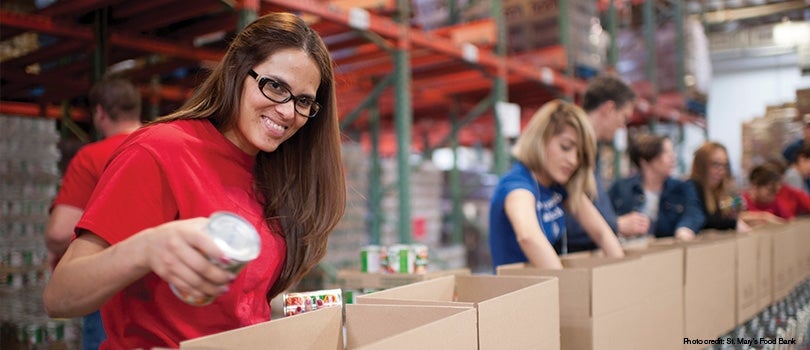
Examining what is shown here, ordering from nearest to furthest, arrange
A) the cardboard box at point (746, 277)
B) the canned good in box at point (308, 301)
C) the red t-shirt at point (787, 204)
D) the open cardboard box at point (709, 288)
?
the canned good in box at point (308, 301) < the open cardboard box at point (709, 288) < the cardboard box at point (746, 277) < the red t-shirt at point (787, 204)

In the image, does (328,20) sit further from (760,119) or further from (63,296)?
(760,119)

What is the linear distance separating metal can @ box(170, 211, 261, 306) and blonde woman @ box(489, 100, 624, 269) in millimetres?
1468

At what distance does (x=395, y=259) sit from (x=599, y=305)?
980 millimetres

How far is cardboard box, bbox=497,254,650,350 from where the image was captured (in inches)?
64.2

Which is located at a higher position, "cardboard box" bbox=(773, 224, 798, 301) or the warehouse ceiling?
the warehouse ceiling

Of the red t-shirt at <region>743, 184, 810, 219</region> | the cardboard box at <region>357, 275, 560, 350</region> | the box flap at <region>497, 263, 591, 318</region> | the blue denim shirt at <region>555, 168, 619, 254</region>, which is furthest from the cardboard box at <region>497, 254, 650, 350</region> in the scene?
the red t-shirt at <region>743, 184, 810, 219</region>

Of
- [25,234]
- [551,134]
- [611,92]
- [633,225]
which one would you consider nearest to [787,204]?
[633,225]

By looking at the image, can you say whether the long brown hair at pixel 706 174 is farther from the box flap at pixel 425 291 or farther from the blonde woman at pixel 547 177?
the box flap at pixel 425 291

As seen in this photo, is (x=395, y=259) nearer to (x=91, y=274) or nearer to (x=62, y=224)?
(x=62, y=224)

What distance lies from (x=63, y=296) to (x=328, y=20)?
2863 millimetres

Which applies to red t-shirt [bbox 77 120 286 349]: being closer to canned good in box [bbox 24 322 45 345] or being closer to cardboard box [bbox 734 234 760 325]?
cardboard box [bbox 734 234 760 325]

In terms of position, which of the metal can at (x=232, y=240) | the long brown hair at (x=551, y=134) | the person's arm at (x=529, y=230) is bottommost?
the person's arm at (x=529, y=230)

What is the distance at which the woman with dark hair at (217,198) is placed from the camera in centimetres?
97

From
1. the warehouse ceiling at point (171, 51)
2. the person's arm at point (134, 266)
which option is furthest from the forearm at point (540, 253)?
the person's arm at point (134, 266)
